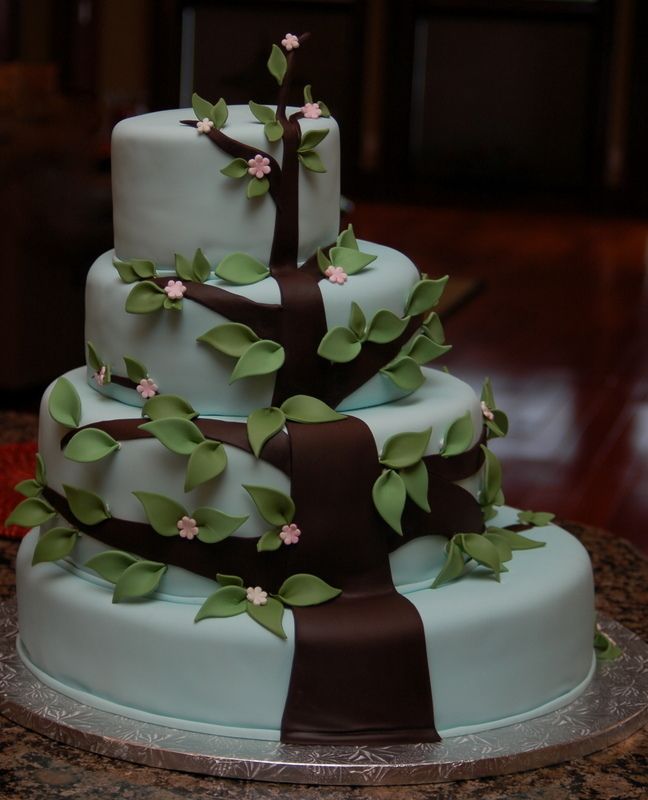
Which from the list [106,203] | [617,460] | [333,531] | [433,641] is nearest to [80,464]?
[333,531]

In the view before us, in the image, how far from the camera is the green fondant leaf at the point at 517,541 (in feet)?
7.02

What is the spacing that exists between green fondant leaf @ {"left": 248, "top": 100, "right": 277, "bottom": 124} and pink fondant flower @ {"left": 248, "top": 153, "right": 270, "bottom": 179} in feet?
0.24

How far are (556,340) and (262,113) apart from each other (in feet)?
12.0

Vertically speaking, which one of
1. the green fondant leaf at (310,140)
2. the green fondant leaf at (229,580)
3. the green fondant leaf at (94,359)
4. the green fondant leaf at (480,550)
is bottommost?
the green fondant leaf at (229,580)

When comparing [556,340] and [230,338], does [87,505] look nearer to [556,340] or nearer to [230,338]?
[230,338]

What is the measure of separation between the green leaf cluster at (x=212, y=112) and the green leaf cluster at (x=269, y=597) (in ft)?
1.96

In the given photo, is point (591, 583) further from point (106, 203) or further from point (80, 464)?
point (106, 203)

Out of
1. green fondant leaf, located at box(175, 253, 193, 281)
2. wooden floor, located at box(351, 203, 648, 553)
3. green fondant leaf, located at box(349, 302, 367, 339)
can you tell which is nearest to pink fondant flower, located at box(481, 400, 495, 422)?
green fondant leaf, located at box(349, 302, 367, 339)

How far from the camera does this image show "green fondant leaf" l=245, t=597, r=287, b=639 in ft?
6.05

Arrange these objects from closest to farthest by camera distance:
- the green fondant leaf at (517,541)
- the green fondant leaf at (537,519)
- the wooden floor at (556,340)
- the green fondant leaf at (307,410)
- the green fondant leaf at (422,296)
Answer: the green fondant leaf at (307,410), the green fondant leaf at (422,296), the green fondant leaf at (517,541), the green fondant leaf at (537,519), the wooden floor at (556,340)

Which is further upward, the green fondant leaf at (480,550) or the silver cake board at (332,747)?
the green fondant leaf at (480,550)

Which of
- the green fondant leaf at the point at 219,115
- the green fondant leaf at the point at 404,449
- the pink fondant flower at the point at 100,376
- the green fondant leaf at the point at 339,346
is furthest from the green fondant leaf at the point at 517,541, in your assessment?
the green fondant leaf at the point at 219,115

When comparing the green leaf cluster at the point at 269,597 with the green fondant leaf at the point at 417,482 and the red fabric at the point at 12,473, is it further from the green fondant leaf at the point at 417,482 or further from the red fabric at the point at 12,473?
the red fabric at the point at 12,473

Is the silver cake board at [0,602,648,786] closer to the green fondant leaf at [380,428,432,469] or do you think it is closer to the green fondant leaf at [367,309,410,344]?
the green fondant leaf at [380,428,432,469]
